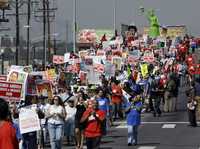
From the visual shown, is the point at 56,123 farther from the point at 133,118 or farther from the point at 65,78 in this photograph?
the point at 65,78

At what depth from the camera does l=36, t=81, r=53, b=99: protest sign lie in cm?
2147

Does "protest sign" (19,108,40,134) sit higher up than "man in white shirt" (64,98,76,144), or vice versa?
"protest sign" (19,108,40,134)

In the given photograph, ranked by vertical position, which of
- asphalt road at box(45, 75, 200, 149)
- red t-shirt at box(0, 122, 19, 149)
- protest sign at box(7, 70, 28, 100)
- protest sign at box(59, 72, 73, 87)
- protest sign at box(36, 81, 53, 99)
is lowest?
asphalt road at box(45, 75, 200, 149)

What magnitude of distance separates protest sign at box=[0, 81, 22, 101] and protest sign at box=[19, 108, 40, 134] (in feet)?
3.66

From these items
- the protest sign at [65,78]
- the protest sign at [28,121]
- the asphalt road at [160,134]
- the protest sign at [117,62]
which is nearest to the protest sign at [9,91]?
the protest sign at [28,121]

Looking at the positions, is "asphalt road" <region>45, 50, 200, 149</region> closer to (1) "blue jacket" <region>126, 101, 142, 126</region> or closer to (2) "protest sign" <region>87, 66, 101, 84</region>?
(1) "blue jacket" <region>126, 101, 142, 126</region>

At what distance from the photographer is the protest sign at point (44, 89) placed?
21.5 metres

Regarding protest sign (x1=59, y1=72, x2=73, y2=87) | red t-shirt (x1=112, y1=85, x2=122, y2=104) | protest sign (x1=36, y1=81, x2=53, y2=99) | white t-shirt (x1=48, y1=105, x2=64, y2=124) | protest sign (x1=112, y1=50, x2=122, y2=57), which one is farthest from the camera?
protest sign (x1=112, y1=50, x2=122, y2=57)

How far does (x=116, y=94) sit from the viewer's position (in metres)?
28.4

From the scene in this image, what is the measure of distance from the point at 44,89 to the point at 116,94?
694 cm

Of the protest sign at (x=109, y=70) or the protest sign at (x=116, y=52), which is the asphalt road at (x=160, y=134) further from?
the protest sign at (x=116, y=52)

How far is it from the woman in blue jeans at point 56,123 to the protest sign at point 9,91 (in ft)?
2.96

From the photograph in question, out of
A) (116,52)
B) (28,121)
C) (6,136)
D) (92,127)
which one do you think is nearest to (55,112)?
(92,127)

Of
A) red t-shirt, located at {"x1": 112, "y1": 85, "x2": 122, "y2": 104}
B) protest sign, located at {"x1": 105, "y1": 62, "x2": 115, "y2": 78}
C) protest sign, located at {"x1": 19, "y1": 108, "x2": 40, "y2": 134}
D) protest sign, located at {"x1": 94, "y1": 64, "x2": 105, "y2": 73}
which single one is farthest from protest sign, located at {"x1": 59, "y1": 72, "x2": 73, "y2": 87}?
protest sign, located at {"x1": 19, "y1": 108, "x2": 40, "y2": 134}
